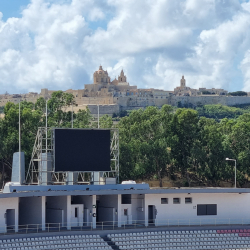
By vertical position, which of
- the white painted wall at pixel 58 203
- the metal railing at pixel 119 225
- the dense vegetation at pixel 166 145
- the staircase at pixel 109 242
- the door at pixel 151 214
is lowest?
the staircase at pixel 109 242

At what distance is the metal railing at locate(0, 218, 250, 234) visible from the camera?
32750 mm

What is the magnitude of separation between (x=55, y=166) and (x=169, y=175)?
31.4m

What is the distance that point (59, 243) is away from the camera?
102 feet

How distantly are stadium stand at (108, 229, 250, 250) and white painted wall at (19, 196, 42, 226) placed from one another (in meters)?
4.08

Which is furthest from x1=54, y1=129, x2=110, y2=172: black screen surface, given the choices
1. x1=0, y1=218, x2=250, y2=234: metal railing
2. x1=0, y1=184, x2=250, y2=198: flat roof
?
x1=0, y1=218, x2=250, y2=234: metal railing

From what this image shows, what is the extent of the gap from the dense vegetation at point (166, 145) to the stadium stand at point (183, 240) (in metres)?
23.1

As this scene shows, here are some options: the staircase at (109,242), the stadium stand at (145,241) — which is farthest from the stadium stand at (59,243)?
the staircase at (109,242)

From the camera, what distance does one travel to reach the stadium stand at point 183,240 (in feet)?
106

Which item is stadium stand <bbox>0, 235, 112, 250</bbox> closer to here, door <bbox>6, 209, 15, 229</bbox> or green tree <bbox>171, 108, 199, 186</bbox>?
door <bbox>6, 209, 15, 229</bbox>

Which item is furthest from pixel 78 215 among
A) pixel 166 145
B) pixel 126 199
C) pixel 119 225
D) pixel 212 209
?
pixel 166 145

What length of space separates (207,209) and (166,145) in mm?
24714

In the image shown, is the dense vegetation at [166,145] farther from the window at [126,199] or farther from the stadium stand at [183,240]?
the stadium stand at [183,240]

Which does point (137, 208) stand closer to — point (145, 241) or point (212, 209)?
point (145, 241)

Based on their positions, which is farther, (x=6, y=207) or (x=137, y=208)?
(x=137, y=208)
